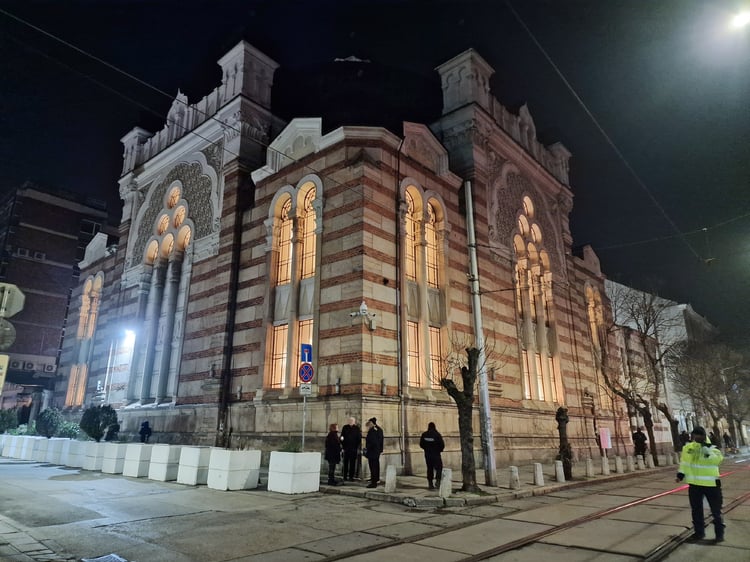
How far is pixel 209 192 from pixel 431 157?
10.6 meters

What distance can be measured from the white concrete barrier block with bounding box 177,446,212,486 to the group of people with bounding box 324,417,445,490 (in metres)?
3.32

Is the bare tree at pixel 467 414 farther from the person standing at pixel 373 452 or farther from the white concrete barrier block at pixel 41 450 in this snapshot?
the white concrete barrier block at pixel 41 450

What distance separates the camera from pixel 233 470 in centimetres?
1220

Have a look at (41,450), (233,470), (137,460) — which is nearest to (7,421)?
(41,450)

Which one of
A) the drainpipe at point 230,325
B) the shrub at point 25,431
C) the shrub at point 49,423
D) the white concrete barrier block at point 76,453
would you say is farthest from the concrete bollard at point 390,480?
the shrub at point 25,431

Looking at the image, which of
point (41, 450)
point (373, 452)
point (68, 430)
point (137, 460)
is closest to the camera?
point (373, 452)

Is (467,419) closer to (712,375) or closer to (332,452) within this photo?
(332,452)

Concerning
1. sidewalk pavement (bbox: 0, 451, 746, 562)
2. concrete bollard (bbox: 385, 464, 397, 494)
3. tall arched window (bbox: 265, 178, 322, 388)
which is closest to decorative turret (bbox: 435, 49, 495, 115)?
tall arched window (bbox: 265, 178, 322, 388)

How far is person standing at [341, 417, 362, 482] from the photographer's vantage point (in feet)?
43.1

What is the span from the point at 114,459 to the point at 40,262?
41066 millimetres

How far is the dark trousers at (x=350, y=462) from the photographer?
13195 millimetres

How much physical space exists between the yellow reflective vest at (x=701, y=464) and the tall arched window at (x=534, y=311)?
14.4m

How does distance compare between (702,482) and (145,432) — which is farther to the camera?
(145,432)

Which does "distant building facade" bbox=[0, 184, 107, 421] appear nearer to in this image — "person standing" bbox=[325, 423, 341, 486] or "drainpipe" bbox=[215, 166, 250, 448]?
"drainpipe" bbox=[215, 166, 250, 448]
